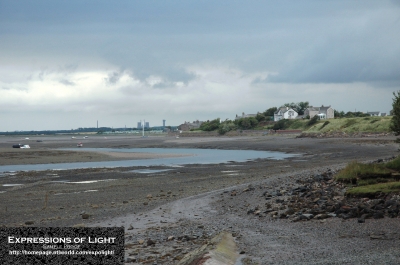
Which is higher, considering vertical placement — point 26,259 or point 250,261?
point 26,259

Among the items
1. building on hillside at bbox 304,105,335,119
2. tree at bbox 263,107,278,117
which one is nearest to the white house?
building on hillside at bbox 304,105,335,119

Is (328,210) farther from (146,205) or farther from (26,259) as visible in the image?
(26,259)

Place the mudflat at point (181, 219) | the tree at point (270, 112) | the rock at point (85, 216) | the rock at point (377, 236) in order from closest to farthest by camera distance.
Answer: the mudflat at point (181, 219) < the rock at point (377, 236) < the rock at point (85, 216) < the tree at point (270, 112)

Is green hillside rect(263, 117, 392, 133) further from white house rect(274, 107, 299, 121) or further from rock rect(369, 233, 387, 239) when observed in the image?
rock rect(369, 233, 387, 239)

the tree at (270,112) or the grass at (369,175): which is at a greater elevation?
the tree at (270,112)

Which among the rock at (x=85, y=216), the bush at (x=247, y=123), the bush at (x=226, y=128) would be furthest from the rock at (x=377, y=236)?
the bush at (x=247, y=123)

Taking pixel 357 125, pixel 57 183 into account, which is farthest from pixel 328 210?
pixel 357 125

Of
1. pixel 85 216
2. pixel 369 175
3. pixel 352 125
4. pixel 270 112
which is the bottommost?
pixel 85 216

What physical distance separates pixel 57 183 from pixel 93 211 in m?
12.8

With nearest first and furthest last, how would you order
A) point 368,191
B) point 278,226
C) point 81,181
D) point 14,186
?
point 278,226 → point 368,191 → point 14,186 → point 81,181

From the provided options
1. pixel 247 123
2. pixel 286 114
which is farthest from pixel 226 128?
pixel 286 114

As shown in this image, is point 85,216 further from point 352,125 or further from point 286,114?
point 286,114

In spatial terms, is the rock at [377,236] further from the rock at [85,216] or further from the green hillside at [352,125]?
the green hillside at [352,125]

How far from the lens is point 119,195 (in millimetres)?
26750
